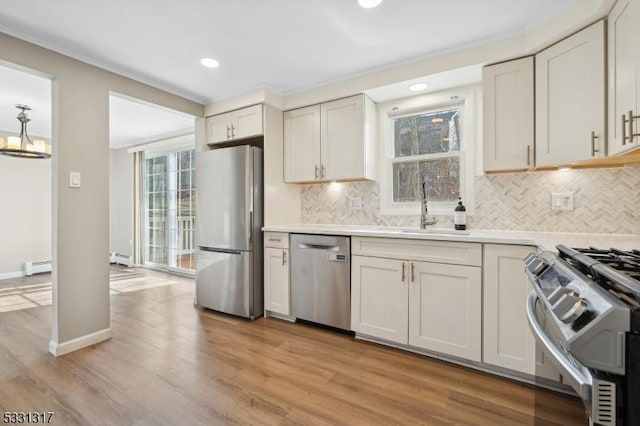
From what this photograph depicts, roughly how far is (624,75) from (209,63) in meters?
2.81

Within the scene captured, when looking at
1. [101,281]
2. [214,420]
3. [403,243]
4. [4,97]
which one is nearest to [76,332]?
[101,281]

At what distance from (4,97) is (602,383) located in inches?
216

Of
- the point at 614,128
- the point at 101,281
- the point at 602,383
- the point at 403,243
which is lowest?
the point at 101,281

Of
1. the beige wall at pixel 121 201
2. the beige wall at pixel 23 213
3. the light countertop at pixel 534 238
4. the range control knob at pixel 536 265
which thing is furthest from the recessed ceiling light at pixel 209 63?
the beige wall at pixel 23 213

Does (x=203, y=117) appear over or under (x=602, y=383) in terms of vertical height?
over

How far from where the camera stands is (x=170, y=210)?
535cm

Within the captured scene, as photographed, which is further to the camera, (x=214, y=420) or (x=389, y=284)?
(x=389, y=284)

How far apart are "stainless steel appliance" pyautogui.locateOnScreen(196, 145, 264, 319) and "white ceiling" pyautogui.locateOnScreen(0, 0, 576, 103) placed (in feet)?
2.96

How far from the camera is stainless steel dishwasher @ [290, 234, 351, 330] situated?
2.60 m

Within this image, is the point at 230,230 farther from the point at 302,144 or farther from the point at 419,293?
the point at 419,293

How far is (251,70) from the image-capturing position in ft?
8.95

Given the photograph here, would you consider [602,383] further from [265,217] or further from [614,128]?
[265,217]

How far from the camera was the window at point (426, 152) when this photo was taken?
106 inches

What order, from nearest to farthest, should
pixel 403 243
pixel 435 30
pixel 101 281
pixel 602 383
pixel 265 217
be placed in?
pixel 602 383
pixel 435 30
pixel 403 243
pixel 101 281
pixel 265 217
